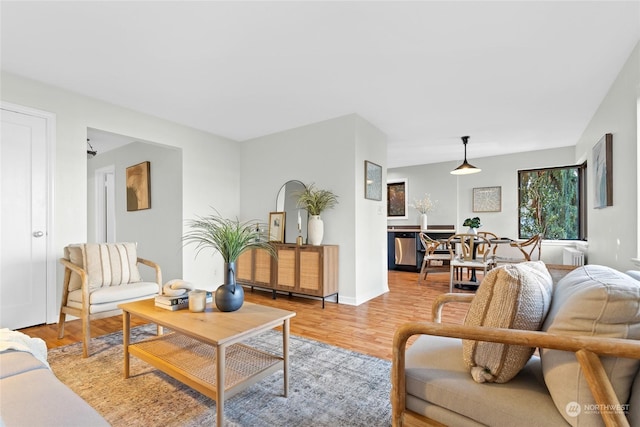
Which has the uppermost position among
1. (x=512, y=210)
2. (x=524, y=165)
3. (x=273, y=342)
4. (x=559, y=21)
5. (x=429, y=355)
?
Answer: (x=559, y=21)

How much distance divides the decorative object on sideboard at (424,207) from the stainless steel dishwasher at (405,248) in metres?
0.62

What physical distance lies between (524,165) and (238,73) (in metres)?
5.64

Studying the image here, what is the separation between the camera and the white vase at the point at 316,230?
389cm

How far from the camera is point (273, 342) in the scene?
256 centimetres

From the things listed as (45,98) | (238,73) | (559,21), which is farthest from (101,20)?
(559,21)

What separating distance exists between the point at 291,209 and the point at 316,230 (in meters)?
0.71

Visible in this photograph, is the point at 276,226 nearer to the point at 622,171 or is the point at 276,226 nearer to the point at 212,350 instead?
the point at 212,350

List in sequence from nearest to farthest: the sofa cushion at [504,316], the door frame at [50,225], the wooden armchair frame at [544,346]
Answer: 1. the wooden armchair frame at [544,346]
2. the sofa cushion at [504,316]
3. the door frame at [50,225]

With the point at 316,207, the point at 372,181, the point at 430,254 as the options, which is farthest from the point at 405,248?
the point at 316,207

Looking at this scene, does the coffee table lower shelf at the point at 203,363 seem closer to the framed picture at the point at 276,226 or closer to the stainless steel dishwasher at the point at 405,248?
the framed picture at the point at 276,226

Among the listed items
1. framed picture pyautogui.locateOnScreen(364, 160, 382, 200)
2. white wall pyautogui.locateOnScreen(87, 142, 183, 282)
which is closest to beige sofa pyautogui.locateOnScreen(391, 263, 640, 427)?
framed picture pyautogui.locateOnScreen(364, 160, 382, 200)

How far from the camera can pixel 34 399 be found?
0.92 meters

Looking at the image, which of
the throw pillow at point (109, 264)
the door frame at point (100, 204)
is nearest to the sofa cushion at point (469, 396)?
the throw pillow at point (109, 264)

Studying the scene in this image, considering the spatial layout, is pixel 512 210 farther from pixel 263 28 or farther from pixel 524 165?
pixel 263 28
